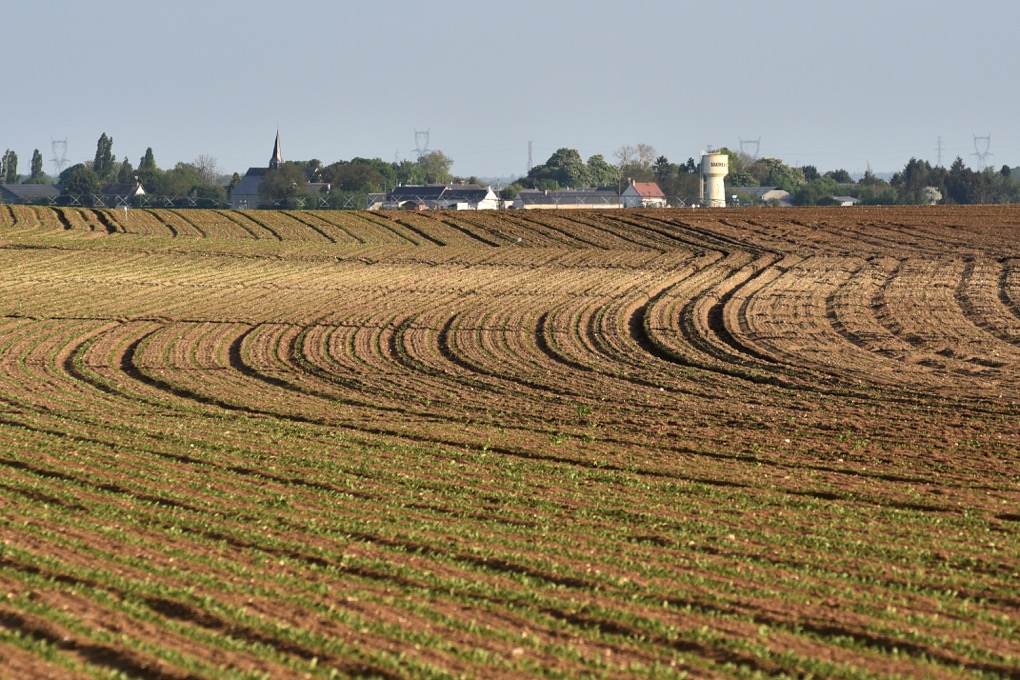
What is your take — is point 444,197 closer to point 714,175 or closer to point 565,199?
point 565,199

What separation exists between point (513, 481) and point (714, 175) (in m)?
107

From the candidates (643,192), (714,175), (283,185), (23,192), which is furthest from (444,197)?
(23,192)

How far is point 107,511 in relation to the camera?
15.2 meters

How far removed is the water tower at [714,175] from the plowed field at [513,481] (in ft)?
232

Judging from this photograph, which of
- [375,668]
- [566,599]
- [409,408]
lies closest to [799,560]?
[566,599]

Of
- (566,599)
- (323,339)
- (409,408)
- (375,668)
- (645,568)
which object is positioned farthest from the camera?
(323,339)

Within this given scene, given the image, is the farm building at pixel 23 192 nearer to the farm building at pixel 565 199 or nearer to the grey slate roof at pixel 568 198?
the farm building at pixel 565 199

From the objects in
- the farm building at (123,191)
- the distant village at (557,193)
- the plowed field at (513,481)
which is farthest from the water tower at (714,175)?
the plowed field at (513,481)

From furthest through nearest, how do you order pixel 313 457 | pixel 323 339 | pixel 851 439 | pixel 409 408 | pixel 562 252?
pixel 562 252
pixel 323 339
pixel 409 408
pixel 851 439
pixel 313 457

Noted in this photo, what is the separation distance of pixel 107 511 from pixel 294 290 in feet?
111

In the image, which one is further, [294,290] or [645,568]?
[294,290]

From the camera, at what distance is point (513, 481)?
17.9 m

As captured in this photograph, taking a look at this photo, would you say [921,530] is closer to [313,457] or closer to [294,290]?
[313,457]

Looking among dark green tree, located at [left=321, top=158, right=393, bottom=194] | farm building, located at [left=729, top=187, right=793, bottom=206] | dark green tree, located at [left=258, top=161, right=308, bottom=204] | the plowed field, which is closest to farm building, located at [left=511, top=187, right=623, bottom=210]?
farm building, located at [left=729, top=187, right=793, bottom=206]
